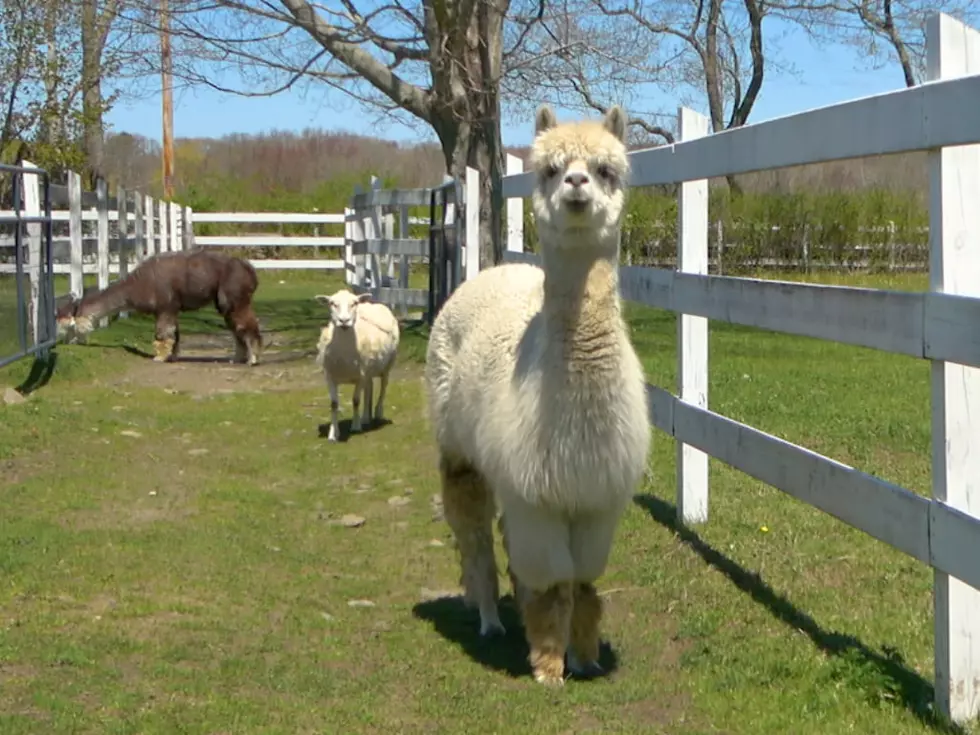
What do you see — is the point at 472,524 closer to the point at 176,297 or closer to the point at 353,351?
the point at 353,351

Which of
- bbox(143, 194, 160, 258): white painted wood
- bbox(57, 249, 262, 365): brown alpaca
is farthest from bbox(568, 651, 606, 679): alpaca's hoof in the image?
bbox(143, 194, 160, 258): white painted wood

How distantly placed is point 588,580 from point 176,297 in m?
12.2

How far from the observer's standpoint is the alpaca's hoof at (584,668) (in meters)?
5.17

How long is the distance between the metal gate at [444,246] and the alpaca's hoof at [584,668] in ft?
31.5

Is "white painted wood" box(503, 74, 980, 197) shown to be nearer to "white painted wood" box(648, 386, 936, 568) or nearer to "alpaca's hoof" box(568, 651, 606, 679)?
"white painted wood" box(648, 386, 936, 568)

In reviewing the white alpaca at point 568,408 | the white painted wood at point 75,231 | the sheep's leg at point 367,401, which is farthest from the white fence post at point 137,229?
the white alpaca at point 568,408

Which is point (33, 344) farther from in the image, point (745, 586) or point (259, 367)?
point (745, 586)

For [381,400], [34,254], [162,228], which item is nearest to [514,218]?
[381,400]

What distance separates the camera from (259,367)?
15570 mm

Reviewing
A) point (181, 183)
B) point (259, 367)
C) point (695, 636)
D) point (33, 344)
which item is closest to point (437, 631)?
point (695, 636)

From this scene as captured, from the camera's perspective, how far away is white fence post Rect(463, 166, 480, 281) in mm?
13198

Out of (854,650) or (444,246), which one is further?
(444,246)

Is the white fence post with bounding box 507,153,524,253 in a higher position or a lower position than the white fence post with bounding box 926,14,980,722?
higher

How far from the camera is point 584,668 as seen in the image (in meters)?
5.19
